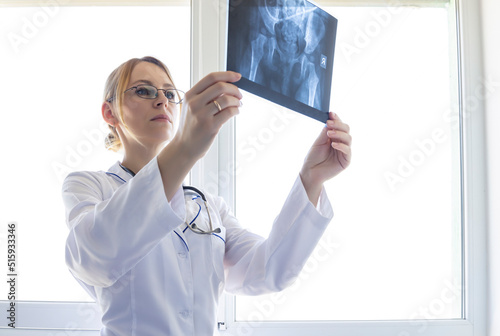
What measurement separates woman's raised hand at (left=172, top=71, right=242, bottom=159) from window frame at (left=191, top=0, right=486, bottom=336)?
0.72m

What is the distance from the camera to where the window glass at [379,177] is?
5.09 feet

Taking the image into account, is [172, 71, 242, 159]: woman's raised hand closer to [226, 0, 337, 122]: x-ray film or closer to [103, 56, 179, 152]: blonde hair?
[226, 0, 337, 122]: x-ray film

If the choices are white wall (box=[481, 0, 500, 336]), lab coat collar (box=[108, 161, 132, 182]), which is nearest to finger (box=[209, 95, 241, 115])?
lab coat collar (box=[108, 161, 132, 182])

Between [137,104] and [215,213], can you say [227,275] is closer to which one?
[215,213]

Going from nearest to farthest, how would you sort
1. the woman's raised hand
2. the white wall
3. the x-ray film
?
the woman's raised hand, the x-ray film, the white wall

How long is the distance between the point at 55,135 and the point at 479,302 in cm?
158

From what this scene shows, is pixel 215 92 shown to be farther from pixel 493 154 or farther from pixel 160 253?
A: pixel 493 154

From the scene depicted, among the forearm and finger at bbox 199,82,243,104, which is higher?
finger at bbox 199,82,243,104

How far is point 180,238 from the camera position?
105 cm

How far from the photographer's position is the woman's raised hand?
0.77 meters

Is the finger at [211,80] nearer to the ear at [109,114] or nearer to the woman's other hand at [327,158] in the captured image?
the woman's other hand at [327,158]

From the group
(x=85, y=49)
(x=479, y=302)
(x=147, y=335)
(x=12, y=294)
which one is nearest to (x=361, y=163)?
(x=479, y=302)

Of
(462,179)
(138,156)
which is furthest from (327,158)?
(462,179)

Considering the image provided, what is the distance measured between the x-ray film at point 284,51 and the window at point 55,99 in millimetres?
645
